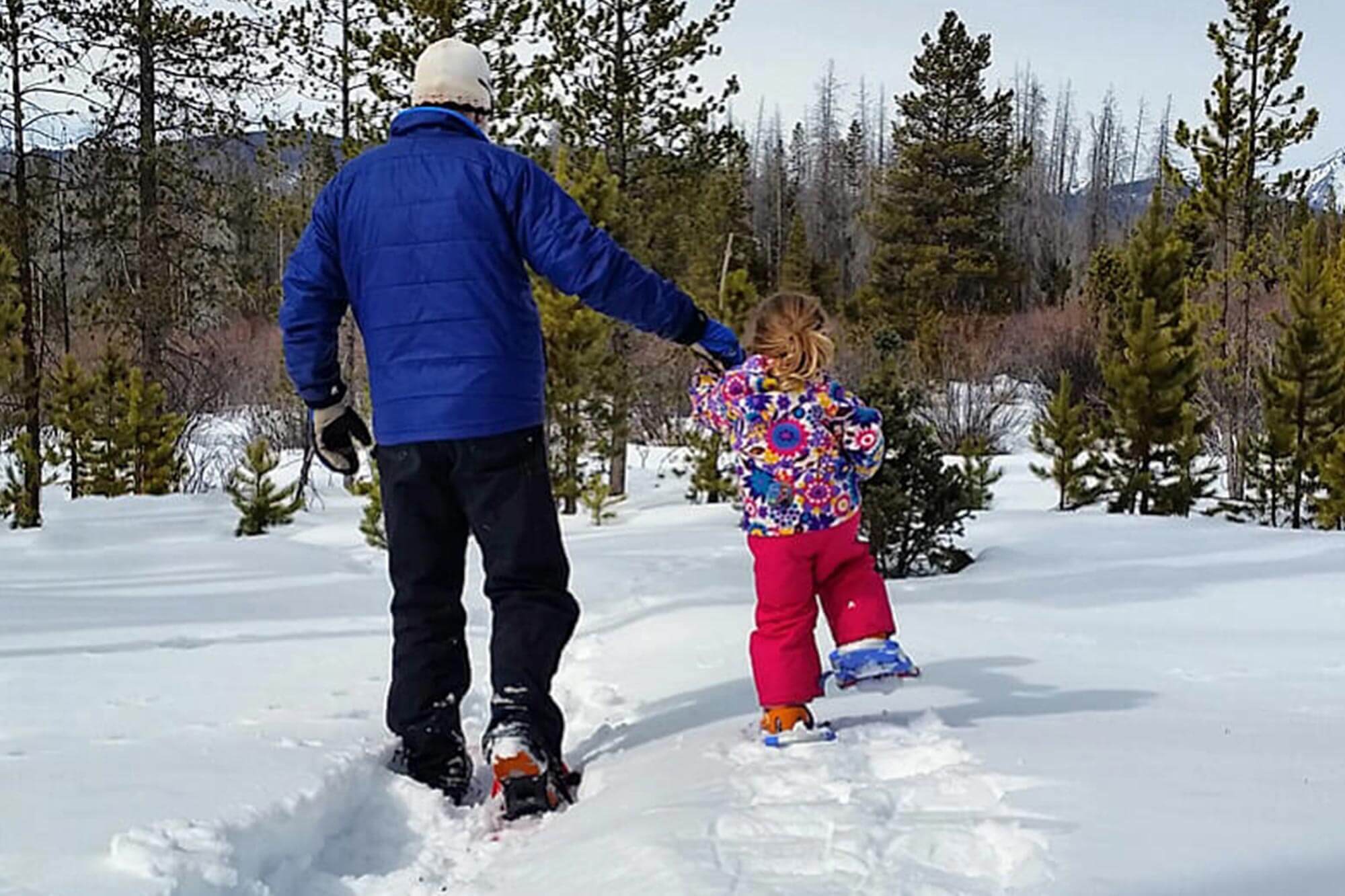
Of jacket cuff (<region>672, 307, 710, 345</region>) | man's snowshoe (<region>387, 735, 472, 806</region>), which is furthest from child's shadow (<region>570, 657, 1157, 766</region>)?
jacket cuff (<region>672, 307, 710, 345</region>)

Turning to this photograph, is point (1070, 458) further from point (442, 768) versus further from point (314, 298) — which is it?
point (314, 298)

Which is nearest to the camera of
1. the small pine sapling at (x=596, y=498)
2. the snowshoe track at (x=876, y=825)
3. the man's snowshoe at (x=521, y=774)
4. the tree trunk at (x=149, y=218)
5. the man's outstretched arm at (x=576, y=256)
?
the snowshoe track at (x=876, y=825)

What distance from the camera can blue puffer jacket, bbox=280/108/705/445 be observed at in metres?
3.00

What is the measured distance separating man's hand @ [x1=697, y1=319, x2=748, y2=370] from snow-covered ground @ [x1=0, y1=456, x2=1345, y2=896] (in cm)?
112

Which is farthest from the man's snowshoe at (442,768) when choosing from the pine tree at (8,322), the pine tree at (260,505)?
the pine tree at (8,322)

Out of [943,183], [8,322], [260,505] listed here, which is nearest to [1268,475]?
[260,505]

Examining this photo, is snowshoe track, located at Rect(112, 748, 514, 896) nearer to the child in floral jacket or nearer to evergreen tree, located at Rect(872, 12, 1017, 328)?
the child in floral jacket

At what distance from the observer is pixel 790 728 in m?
3.13

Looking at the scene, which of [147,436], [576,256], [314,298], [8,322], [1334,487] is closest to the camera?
[576,256]

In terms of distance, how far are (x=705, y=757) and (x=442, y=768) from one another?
752mm

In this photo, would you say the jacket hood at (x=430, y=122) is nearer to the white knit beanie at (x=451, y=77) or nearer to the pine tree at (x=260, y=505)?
the white knit beanie at (x=451, y=77)

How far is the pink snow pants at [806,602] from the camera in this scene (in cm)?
324

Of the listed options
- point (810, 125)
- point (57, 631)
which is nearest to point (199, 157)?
point (57, 631)

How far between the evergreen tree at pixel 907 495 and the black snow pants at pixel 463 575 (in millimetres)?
4595
